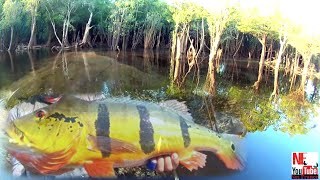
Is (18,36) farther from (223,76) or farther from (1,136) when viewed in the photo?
(223,76)

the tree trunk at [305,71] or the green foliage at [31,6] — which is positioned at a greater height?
the green foliage at [31,6]

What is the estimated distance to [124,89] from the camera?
3393 millimetres

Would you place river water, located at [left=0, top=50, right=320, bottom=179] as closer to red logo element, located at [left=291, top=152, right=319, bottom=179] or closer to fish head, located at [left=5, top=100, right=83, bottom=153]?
red logo element, located at [left=291, top=152, right=319, bottom=179]

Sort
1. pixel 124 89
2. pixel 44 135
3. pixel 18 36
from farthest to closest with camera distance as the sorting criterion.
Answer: pixel 18 36
pixel 124 89
pixel 44 135

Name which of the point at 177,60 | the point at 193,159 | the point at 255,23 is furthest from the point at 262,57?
the point at 193,159

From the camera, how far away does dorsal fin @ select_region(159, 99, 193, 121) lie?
3.19m

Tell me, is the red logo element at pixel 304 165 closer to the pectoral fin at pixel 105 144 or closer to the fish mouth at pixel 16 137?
the pectoral fin at pixel 105 144

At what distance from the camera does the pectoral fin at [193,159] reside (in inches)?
122

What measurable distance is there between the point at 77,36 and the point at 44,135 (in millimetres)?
1095

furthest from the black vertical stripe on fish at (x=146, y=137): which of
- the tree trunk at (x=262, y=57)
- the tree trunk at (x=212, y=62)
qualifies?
the tree trunk at (x=262, y=57)

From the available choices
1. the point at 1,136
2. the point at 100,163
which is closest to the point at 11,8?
the point at 1,136

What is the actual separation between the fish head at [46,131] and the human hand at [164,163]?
699mm

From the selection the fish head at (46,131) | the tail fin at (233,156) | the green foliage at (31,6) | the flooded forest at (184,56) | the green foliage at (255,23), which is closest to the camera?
the fish head at (46,131)

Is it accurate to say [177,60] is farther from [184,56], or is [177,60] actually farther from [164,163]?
[164,163]
